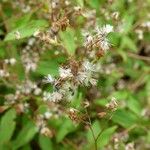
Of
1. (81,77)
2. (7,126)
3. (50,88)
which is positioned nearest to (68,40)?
(50,88)

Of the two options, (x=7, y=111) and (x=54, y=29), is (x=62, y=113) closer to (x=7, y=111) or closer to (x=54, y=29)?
(x=7, y=111)

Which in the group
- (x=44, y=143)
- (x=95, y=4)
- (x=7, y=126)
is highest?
(x=95, y=4)

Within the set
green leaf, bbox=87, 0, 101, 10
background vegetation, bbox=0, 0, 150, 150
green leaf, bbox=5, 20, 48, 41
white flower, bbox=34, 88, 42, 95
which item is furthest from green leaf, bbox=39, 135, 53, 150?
green leaf, bbox=87, 0, 101, 10

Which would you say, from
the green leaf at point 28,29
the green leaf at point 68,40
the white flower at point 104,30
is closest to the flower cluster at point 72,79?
the white flower at point 104,30

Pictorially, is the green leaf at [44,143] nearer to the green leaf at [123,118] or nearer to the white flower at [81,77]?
the green leaf at [123,118]

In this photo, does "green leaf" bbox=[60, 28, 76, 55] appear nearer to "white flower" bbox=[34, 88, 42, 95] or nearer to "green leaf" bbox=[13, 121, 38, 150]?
"white flower" bbox=[34, 88, 42, 95]

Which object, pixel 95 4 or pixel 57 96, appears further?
pixel 95 4

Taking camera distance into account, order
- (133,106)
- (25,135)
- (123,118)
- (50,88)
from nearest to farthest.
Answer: (50,88)
(25,135)
(123,118)
(133,106)

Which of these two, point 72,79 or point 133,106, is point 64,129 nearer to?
point 133,106

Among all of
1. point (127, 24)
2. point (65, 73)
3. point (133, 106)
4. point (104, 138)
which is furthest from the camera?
point (127, 24)
